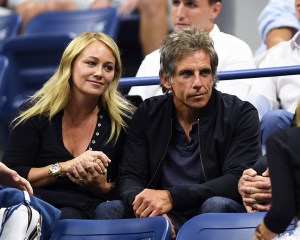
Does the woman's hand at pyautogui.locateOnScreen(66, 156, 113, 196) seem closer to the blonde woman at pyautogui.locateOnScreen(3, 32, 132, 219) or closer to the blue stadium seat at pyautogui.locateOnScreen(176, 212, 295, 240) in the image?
the blonde woman at pyautogui.locateOnScreen(3, 32, 132, 219)

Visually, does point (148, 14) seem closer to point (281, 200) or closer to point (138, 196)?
point (138, 196)

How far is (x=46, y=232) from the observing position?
3.86 metres

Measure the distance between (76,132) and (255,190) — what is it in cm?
102

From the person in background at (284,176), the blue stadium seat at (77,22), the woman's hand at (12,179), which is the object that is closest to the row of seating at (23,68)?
the blue stadium seat at (77,22)

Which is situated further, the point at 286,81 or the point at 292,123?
the point at 286,81

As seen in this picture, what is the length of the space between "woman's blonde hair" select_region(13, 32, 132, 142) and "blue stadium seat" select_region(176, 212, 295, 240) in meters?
0.85

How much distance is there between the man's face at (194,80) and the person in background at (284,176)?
1.20 m

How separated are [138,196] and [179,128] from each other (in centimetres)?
41

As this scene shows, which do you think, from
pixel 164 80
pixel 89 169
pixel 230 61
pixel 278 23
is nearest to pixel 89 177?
pixel 89 169

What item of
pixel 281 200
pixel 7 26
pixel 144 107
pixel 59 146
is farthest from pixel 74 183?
pixel 7 26

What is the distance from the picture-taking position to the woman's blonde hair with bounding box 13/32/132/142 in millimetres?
4391

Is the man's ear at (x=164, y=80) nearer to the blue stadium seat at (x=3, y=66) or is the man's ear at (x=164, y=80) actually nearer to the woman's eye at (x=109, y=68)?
the woman's eye at (x=109, y=68)

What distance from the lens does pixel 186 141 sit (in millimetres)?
4117

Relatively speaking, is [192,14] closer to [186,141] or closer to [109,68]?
[109,68]
